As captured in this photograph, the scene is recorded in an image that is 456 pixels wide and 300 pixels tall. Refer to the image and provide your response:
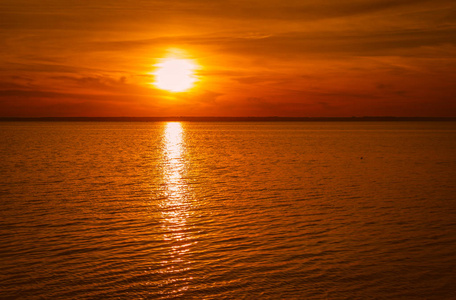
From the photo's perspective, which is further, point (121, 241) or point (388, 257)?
point (121, 241)

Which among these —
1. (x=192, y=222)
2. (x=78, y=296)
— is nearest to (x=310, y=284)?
(x=78, y=296)

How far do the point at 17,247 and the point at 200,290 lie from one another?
8.28 metres

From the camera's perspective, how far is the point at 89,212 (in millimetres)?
23984

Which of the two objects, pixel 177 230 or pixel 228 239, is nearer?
pixel 228 239

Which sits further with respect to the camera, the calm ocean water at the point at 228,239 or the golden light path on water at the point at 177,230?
the golden light path on water at the point at 177,230

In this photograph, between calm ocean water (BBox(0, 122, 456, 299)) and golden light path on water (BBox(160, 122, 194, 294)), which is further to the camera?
golden light path on water (BBox(160, 122, 194, 294))

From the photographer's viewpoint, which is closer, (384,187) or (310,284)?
(310,284)

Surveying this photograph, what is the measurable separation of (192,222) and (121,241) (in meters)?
4.45

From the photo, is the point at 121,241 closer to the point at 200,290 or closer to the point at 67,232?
the point at 67,232

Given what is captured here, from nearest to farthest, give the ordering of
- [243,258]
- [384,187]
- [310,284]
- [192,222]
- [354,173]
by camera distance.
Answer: [310,284]
[243,258]
[192,222]
[384,187]
[354,173]

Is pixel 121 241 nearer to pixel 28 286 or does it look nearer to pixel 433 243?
pixel 28 286

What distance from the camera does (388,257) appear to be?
53.4 feet

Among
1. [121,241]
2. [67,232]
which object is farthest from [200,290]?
[67,232]

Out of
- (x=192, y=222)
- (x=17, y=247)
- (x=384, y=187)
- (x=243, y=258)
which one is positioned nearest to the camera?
(x=243, y=258)
